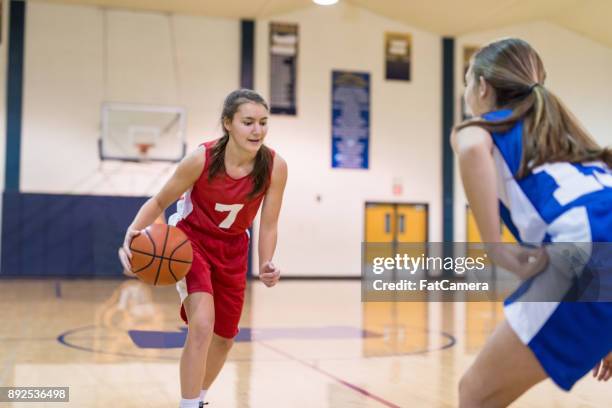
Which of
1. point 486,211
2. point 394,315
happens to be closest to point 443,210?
point 394,315

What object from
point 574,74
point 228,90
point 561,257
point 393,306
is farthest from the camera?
point 574,74

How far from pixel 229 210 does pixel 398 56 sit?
14.1 m

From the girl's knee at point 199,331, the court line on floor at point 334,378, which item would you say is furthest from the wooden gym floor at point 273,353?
the girl's knee at point 199,331

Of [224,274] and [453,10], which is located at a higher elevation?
[453,10]

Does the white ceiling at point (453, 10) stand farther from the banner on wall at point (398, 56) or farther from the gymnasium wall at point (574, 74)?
the banner on wall at point (398, 56)

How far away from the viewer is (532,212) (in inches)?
73.8

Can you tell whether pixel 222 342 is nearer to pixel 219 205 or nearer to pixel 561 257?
pixel 219 205

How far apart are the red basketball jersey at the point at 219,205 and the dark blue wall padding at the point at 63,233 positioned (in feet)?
39.3

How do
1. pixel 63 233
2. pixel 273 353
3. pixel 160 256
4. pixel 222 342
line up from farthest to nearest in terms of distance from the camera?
pixel 63 233
pixel 273 353
pixel 222 342
pixel 160 256

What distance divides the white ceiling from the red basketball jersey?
39.6 feet

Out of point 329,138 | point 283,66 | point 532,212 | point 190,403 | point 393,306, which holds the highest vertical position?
point 283,66

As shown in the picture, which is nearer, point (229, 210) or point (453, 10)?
point (229, 210)

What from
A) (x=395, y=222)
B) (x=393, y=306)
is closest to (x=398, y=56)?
(x=395, y=222)

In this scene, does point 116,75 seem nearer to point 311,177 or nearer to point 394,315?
point 311,177
